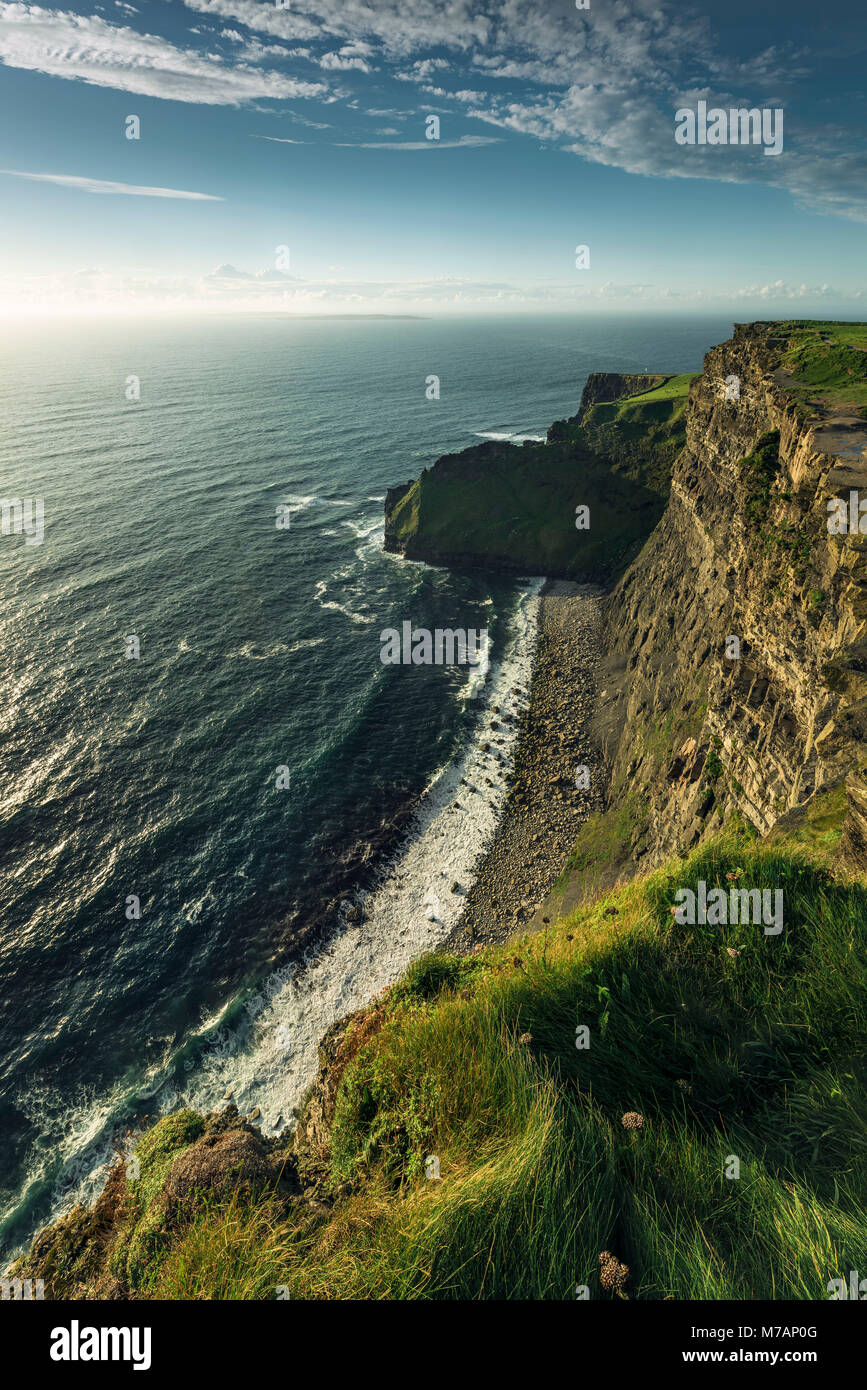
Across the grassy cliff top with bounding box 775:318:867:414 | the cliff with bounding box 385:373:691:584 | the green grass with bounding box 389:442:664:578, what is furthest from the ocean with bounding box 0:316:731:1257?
the grassy cliff top with bounding box 775:318:867:414

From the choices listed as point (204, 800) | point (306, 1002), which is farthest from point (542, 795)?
point (204, 800)

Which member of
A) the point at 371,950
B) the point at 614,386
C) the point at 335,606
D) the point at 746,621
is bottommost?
the point at 371,950

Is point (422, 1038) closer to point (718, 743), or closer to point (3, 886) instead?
point (718, 743)

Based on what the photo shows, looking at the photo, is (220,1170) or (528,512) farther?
(528,512)

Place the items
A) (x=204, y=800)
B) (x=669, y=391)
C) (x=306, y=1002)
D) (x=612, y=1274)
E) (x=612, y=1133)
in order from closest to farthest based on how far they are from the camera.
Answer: (x=612, y=1274)
(x=612, y=1133)
(x=306, y=1002)
(x=204, y=800)
(x=669, y=391)

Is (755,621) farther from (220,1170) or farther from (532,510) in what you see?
(532,510)

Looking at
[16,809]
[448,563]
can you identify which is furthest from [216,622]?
[448,563]

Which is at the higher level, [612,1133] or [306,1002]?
[612,1133]
